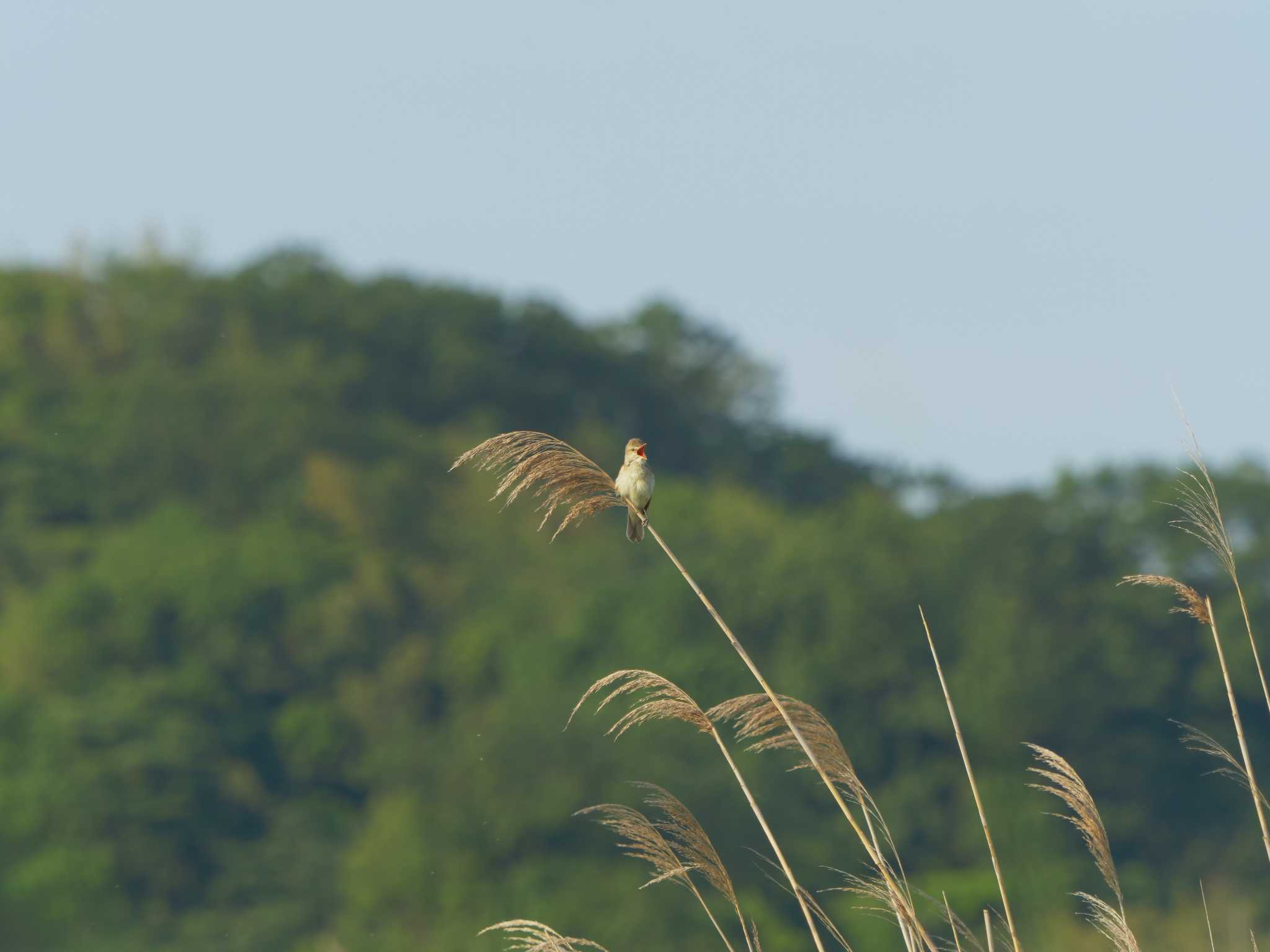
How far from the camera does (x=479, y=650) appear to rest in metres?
60.9

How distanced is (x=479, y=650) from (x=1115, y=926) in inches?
2235

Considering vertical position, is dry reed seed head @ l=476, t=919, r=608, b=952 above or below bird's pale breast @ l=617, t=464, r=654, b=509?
below

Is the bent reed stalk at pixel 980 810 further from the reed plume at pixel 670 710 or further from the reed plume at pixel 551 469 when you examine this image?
the reed plume at pixel 670 710

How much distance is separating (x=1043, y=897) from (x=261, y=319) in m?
42.9

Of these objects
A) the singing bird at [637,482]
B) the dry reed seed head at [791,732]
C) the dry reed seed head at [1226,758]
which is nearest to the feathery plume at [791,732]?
the dry reed seed head at [791,732]

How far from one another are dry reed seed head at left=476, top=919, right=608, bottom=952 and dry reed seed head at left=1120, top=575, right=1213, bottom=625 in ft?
5.00

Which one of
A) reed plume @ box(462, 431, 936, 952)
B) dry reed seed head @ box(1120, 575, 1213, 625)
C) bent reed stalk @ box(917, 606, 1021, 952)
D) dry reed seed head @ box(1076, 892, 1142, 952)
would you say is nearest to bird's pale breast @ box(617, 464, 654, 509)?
reed plume @ box(462, 431, 936, 952)

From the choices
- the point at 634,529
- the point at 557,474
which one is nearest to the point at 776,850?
the point at 557,474

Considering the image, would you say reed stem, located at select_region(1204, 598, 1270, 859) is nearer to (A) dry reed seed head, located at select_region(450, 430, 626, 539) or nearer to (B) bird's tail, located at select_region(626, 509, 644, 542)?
(A) dry reed seed head, located at select_region(450, 430, 626, 539)

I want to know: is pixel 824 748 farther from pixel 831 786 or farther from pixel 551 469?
pixel 551 469

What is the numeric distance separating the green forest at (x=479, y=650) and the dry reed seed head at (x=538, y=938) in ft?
123

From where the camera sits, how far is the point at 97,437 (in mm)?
70688

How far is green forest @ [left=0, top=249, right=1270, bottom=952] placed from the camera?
49375mm

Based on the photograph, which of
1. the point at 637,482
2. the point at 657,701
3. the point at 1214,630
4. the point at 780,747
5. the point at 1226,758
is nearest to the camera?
the point at 780,747
